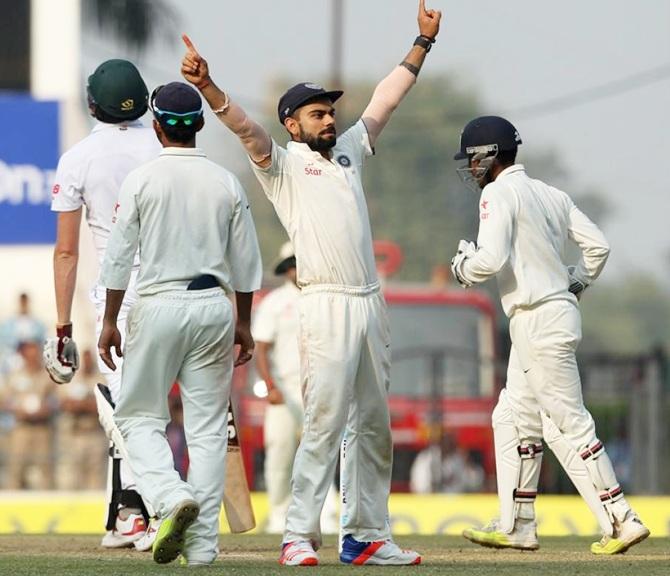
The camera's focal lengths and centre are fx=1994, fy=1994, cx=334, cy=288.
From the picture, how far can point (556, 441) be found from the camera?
393 inches

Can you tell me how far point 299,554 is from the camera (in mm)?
8812

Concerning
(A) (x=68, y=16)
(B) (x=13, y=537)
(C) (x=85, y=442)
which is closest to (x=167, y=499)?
(B) (x=13, y=537)

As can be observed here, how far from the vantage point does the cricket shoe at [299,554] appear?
8.78 m

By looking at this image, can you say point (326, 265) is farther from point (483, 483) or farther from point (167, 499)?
point (483, 483)

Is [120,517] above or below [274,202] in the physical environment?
below

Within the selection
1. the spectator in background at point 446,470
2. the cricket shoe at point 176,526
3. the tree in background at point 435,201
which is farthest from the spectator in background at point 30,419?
the tree in background at point 435,201

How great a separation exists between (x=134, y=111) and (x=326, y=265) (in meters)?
1.76

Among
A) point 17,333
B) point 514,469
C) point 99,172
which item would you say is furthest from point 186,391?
point 17,333

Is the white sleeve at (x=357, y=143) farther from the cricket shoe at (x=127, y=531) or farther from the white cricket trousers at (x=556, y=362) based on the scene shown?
the cricket shoe at (x=127, y=531)

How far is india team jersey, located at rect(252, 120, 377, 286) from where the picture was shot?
8.87 metres

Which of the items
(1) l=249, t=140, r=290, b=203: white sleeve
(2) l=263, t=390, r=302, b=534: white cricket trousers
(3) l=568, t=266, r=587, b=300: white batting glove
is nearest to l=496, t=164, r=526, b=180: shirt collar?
(3) l=568, t=266, r=587, b=300: white batting glove

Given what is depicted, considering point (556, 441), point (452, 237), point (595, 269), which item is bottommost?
point (452, 237)

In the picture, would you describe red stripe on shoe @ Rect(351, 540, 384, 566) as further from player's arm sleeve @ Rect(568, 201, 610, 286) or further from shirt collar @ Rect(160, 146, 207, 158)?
shirt collar @ Rect(160, 146, 207, 158)

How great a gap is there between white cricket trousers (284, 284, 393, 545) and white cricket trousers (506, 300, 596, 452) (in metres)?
0.94
